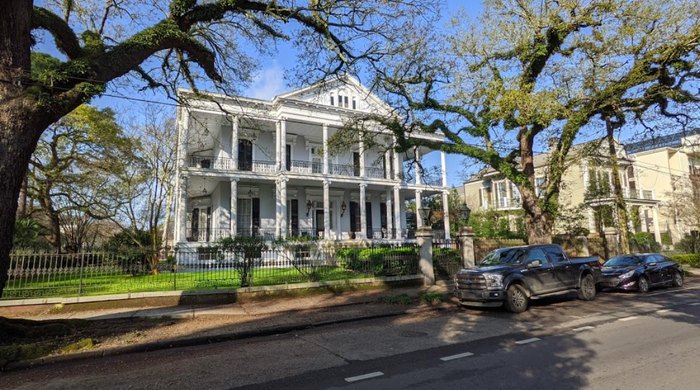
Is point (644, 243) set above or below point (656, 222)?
below

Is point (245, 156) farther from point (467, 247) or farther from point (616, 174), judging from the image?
point (616, 174)

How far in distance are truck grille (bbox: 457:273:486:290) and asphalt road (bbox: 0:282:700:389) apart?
1.04 meters

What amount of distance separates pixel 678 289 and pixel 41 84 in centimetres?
2008

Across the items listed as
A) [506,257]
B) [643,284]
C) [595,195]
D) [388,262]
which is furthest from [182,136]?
[595,195]

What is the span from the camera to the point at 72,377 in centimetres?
600

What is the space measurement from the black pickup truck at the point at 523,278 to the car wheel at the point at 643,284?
8.74ft

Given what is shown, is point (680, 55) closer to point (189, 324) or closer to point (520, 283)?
point (520, 283)

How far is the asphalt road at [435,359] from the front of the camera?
16.6ft

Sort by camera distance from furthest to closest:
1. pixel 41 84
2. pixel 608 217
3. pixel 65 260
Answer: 1. pixel 608 217
2. pixel 65 260
3. pixel 41 84

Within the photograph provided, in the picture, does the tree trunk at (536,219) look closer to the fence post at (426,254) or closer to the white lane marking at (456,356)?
the fence post at (426,254)

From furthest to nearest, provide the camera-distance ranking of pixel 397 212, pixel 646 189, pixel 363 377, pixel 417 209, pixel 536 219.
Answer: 1. pixel 646 189
2. pixel 397 212
3. pixel 417 209
4. pixel 536 219
5. pixel 363 377

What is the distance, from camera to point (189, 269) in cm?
1380

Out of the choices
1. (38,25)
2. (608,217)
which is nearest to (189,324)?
(38,25)

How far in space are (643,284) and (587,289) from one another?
12.0 ft
